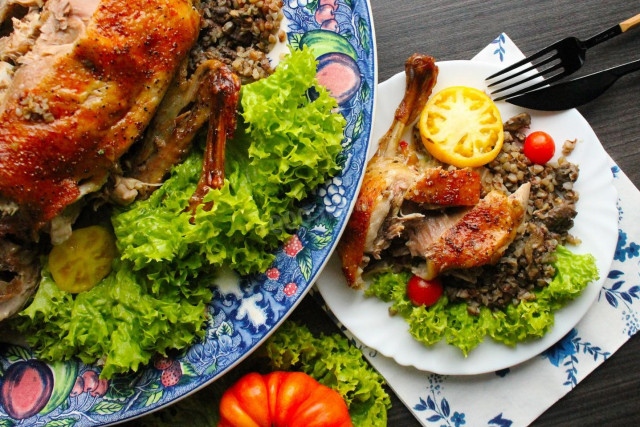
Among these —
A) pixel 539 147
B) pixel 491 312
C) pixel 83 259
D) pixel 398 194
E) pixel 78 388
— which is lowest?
pixel 78 388

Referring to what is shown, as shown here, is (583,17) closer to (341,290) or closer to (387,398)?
(341,290)

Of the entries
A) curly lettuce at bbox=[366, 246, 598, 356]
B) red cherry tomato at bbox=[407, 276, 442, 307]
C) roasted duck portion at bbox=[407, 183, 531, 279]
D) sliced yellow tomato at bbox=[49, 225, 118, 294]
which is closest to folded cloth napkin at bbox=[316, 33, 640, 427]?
curly lettuce at bbox=[366, 246, 598, 356]

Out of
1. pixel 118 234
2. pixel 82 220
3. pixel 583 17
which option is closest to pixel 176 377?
pixel 118 234

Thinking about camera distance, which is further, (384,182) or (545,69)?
(545,69)

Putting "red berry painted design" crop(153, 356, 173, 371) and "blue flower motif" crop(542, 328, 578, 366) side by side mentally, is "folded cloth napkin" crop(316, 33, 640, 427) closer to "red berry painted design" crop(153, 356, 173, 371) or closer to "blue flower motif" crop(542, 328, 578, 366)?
"blue flower motif" crop(542, 328, 578, 366)

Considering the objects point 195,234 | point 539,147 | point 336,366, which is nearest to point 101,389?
point 195,234

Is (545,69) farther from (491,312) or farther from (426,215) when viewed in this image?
(491,312)
